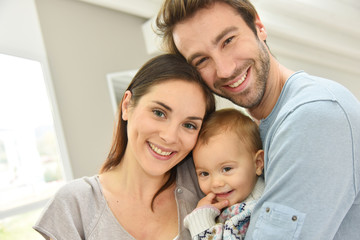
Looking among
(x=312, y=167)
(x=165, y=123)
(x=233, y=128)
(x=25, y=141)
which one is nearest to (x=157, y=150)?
(x=165, y=123)

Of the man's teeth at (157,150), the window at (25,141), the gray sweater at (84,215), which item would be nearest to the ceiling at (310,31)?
the window at (25,141)

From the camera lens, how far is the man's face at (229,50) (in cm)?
150

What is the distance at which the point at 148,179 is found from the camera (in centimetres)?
166

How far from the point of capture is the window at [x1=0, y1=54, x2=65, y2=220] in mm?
3549

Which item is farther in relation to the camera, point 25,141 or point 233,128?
point 25,141

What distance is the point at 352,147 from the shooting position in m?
1.04

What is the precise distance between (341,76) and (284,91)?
373 cm

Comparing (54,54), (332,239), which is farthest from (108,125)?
(332,239)

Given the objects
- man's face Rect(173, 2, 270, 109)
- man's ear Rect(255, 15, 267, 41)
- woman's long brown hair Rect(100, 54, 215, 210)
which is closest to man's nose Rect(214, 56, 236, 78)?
man's face Rect(173, 2, 270, 109)

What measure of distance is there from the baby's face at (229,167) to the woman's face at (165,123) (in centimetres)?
11

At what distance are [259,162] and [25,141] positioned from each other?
304 centimetres

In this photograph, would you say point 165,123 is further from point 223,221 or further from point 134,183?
point 223,221

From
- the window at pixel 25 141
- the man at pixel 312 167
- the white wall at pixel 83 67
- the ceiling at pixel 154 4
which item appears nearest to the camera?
the man at pixel 312 167

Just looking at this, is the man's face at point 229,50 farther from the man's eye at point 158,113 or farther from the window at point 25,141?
the window at point 25,141
